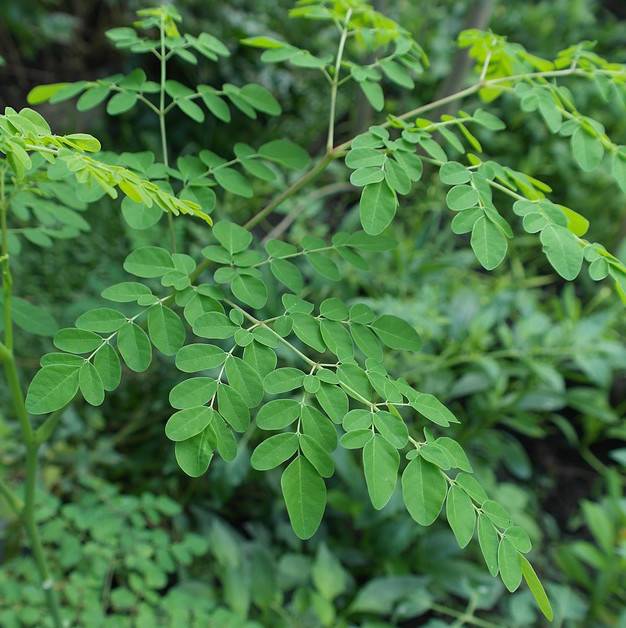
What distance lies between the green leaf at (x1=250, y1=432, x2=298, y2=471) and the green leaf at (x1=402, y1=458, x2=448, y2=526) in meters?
0.13

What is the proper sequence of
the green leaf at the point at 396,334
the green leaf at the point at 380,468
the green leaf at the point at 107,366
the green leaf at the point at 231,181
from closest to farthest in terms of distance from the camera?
1. the green leaf at the point at 380,468
2. the green leaf at the point at 107,366
3. the green leaf at the point at 396,334
4. the green leaf at the point at 231,181

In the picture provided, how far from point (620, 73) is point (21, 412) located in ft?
3.46

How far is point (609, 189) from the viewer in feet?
11.2

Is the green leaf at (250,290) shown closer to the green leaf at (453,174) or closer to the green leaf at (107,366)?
the green leaf at (107,366)

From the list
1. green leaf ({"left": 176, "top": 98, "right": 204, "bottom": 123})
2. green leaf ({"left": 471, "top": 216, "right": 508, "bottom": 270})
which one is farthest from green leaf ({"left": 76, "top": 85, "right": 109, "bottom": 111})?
green leaf ({"left": 471, "top": 216, "right": 508, "bottom": 270})

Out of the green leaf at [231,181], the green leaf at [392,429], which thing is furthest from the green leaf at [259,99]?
the green leaf at [392,429]

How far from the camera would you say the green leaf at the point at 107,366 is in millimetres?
846

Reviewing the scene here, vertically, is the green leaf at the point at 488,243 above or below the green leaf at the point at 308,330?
above

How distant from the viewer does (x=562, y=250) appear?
2.72ft

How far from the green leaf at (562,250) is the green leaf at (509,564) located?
319 millimetres

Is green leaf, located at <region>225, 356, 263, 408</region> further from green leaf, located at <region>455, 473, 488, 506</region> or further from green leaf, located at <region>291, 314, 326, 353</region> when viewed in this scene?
green leaf, located at <region>455, 473, 488, 506</region>

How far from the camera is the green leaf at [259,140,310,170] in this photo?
1.12 meters

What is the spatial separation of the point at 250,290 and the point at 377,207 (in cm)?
21

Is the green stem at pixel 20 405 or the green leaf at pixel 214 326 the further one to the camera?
the green stem at pixel 20 405
